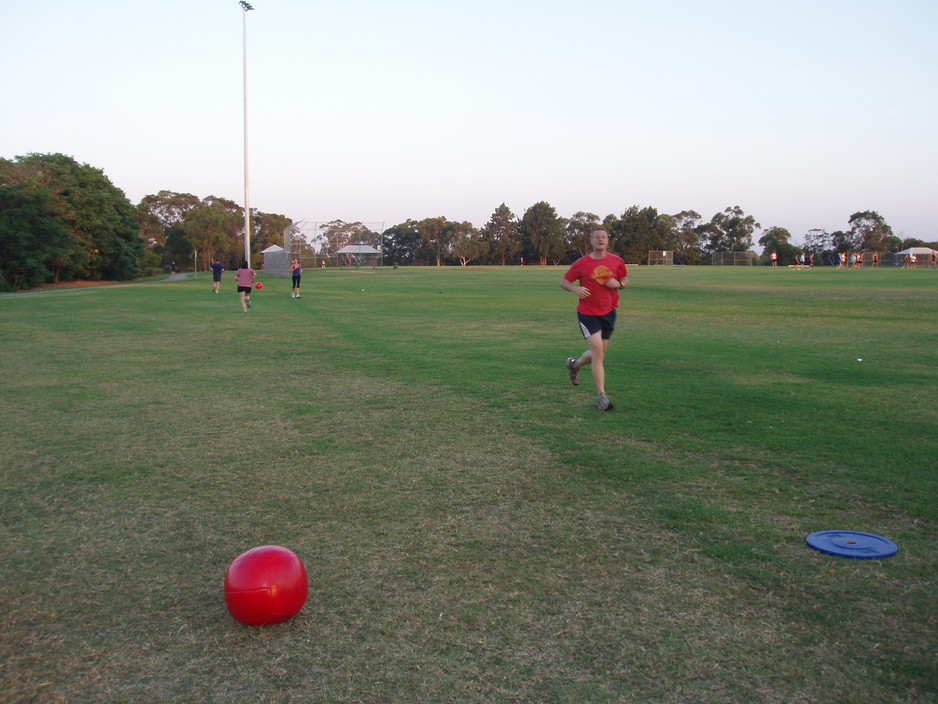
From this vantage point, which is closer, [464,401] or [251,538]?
[251,538]

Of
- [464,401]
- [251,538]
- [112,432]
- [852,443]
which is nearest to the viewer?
[251,538]

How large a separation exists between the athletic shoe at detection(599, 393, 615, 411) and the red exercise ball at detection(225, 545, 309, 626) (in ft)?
18.5

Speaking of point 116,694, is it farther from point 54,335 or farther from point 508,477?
point 54,335

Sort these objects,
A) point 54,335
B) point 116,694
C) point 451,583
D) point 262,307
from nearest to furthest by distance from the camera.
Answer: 1. point 116,694
2. point 451,583
3. point 54,335
4. point 262,307

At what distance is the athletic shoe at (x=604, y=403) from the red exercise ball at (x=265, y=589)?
5.63 m

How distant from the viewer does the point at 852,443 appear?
726 centimetres

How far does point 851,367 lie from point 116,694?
11.6 metres

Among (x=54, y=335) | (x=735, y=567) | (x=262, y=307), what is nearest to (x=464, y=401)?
(x=735, y=567)

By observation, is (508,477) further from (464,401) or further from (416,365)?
(416,365)

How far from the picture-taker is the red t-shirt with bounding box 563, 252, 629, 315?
914cm

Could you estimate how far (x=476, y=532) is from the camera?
16.6ft

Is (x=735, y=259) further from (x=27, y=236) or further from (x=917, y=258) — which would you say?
(x=27, y=236)

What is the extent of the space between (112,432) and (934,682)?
7.50 meters

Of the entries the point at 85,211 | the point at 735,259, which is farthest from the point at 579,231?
the point at 85,211
